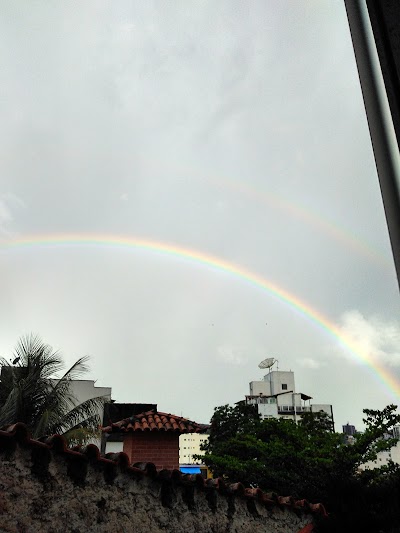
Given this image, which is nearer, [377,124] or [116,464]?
[377,124]

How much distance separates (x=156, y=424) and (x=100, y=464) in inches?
207

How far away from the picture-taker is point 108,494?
4.07m

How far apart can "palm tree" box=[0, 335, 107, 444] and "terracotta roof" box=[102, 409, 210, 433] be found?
403 centimetres

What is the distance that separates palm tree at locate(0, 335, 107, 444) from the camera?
1283cm

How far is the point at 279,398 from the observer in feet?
165

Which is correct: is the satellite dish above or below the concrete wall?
above

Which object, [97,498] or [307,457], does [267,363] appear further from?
[97,498]

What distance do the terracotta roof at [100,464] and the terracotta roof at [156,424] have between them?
3510 mm

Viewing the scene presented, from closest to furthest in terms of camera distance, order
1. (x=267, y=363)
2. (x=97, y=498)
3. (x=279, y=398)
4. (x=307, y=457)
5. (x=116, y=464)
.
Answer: (x=97, y=498) → (x=116, y=464) → (x=307, y=457) → (x=267, y=363) → (x=279, y=398)

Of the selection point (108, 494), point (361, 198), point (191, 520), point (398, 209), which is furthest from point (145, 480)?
point (398, 209)

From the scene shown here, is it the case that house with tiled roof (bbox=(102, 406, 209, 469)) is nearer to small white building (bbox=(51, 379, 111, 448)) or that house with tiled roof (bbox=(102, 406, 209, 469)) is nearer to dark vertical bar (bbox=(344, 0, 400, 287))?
dark vertical bar (bbox=(344, 0, 400, 287))

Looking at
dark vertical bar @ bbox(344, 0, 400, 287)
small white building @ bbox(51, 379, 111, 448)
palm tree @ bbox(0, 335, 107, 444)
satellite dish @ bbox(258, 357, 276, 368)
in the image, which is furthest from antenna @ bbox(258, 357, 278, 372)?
dark vertical bar @ bbox(344, 0, 400, 287)

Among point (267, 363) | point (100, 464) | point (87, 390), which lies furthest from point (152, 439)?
point (267, 363)

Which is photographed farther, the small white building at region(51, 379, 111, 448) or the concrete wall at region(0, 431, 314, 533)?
the small white building at region(51, 379, 111, 448)
